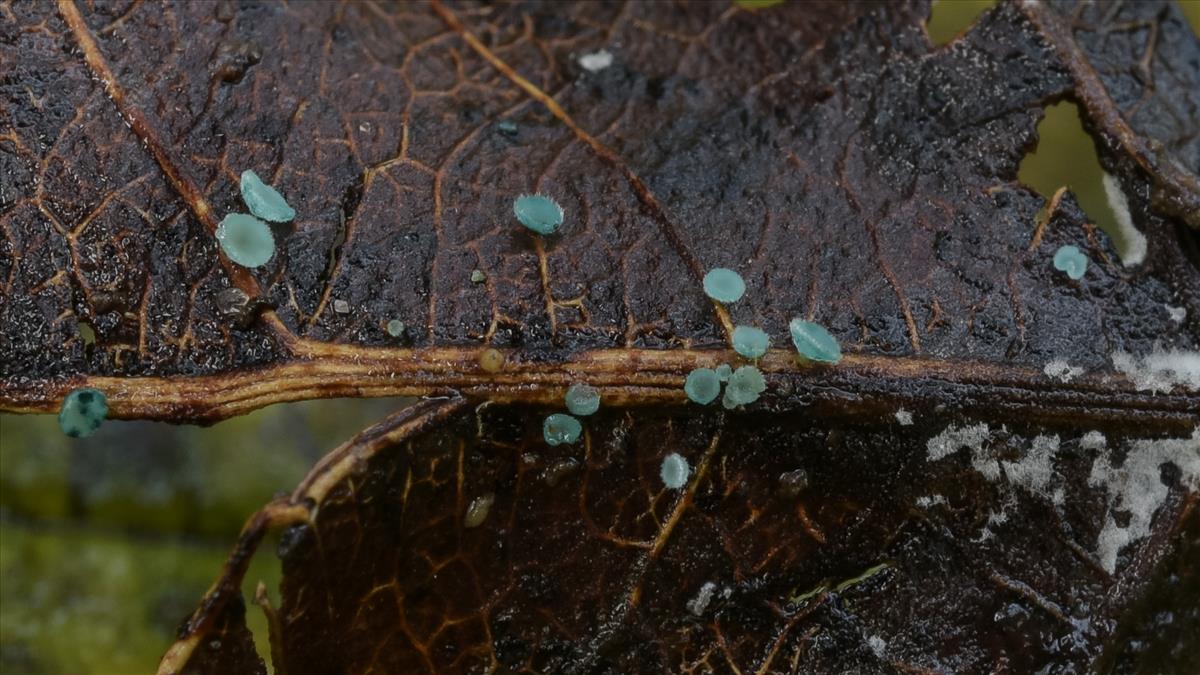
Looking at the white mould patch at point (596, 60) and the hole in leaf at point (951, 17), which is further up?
the white mould patch at point (596, 60)

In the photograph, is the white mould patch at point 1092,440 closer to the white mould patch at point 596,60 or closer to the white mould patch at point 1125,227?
the white mould patch at point 1125,227

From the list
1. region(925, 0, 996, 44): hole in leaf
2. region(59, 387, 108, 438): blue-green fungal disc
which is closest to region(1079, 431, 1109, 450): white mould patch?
region(925, 0, 996, 44): hole in leaf

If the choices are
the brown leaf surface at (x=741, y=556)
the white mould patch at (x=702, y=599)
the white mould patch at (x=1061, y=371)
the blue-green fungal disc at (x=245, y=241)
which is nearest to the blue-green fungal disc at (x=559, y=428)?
the brown leaf surface at (x=741, y=556)

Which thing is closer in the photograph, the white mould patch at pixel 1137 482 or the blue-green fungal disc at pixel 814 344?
the blue-green fungal disc at pixel 814 344

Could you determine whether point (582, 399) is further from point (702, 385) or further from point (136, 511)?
point (136, 511)

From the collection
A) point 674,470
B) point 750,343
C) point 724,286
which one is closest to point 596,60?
point 724,286

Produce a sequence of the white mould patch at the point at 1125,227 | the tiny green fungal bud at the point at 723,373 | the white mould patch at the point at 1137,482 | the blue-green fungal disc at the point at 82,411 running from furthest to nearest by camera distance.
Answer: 1. the white mould patch at the point at 1125,227
2. the white mould patch at the point at 1137,482
3. the tiny green fungal bud at the point at 723,373
4. the blue-green fungal disc at the point at 82,411
